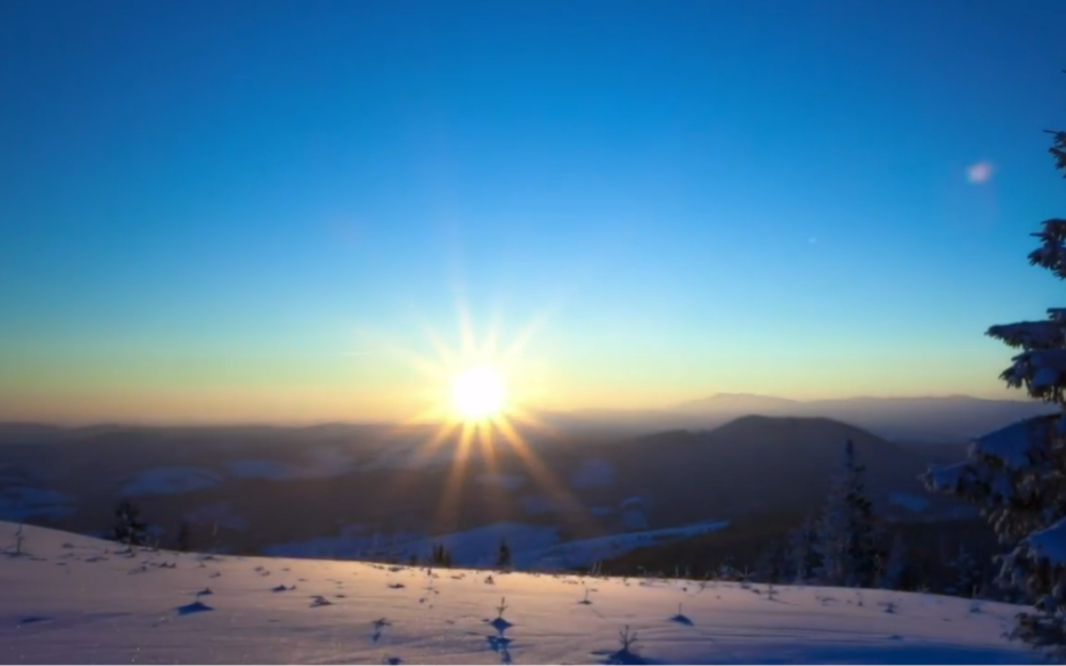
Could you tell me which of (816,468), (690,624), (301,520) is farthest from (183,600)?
(816,468)

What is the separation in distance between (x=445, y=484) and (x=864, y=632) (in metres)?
102

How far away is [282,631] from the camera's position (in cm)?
591

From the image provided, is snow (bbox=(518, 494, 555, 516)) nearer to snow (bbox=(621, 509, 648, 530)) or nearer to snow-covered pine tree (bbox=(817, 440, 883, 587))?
snow (bbox=(621, 509, 648, 530))

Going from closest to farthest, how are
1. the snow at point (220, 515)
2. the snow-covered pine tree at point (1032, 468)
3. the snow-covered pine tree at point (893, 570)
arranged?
the snow-covered pine tree at point (1032, 468) → the snow-covered pine tree at point (893, 570) → the snow at point (220, 515)

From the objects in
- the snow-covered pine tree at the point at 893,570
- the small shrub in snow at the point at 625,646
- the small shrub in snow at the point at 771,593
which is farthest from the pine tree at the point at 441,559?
the snow-covered pine tree at the point at 893,570

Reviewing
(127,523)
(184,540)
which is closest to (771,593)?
(184,540)

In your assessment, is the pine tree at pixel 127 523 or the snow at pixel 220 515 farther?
the snow at pixel 220 515

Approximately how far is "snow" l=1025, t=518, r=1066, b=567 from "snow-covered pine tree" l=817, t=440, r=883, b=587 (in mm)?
29052

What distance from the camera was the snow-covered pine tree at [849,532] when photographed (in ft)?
106

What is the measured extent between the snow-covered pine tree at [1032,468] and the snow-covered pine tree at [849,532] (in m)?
27.7

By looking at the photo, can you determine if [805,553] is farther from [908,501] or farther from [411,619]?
[908,501]

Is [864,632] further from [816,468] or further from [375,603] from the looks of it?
[816,468]

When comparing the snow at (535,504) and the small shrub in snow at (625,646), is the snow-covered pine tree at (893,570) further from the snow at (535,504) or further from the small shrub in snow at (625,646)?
the snow at (535,504)

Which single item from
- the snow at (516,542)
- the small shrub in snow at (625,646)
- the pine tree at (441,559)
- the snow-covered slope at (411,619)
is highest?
the small shrub in snow at (625,646)
